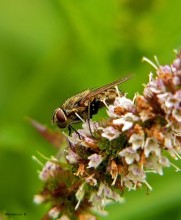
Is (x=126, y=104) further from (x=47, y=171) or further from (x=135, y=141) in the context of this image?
(x=47, y=171)

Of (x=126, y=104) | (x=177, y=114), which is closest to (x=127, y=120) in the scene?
(x=126, y=104)

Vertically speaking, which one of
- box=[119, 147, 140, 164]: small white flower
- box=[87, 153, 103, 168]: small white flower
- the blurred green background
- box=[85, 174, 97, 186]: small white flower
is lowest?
box=[119, 147, 140, 164]: small white flower

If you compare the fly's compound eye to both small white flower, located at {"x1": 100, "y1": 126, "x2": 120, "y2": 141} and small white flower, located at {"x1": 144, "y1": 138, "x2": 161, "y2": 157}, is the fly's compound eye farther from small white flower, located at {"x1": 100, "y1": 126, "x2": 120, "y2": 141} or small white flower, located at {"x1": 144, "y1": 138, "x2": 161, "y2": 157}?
small white flower, located at {"x1": 144, "y1": 138, "x2": 161, "y2": 157}

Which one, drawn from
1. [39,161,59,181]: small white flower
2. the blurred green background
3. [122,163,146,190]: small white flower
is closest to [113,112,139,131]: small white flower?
[122,163,146,190]: small white flower

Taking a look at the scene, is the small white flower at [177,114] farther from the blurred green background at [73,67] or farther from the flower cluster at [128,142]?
the blurred green background at [73,67]

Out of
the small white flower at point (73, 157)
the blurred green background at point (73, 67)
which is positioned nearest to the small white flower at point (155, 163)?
the small white flower at point (73, 157)

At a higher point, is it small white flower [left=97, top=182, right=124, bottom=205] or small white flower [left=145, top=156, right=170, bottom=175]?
small white flower [left=97, top=182, right=124, bottom=205]

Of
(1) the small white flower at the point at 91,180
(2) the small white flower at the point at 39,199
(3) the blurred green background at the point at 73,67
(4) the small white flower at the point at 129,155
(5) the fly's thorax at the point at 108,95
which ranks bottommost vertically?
(4) the small white flower at the point at 129,155

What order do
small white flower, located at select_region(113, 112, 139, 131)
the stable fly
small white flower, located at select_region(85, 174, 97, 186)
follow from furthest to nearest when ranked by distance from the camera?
the stable fly → small white flower, located at select_region(85, 174, 97, 186) → small white flower, located at select_region(113, 112, 139, 131)

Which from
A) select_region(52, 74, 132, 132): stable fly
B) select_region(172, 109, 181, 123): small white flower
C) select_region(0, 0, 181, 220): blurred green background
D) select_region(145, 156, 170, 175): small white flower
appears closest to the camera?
select_region(172, 109, 181, 123): small white flower
